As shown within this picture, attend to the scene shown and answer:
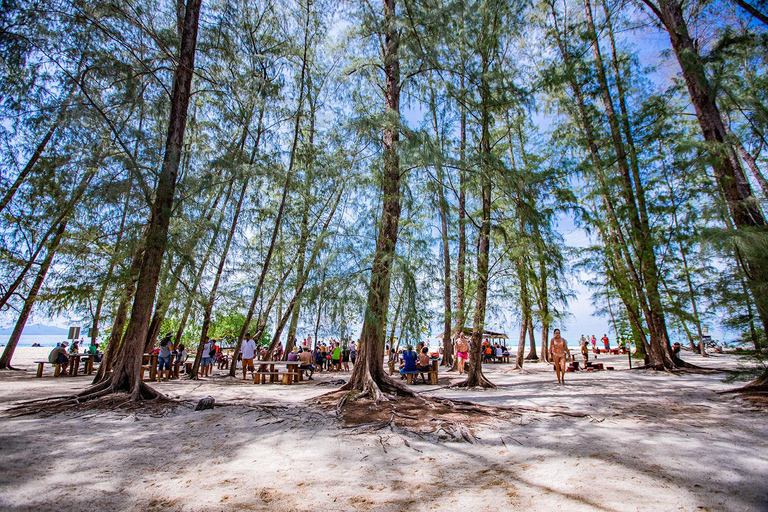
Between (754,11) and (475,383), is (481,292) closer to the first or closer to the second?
(475,383)

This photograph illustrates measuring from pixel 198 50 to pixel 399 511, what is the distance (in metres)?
9.69

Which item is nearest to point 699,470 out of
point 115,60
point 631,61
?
point 115,60

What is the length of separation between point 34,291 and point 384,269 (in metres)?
10.9

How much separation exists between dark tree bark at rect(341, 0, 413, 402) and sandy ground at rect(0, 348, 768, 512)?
1.37 metres

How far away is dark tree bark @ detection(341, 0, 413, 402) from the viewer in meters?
6.43

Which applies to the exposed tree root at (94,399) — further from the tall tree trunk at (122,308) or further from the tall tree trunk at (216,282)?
the tall tree trunk at (216,282)

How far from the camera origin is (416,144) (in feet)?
19.8

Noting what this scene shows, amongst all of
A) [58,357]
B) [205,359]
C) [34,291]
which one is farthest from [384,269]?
[58,357]

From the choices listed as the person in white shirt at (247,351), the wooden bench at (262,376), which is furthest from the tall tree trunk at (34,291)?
the wooden bench at (262,376)

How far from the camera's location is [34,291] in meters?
10.4

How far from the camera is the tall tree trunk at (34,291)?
8.25 meters

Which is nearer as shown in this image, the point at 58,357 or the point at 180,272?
the point at 180,272

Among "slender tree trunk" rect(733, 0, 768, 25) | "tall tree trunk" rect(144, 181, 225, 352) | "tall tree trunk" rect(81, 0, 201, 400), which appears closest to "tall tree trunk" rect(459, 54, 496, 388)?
"slender tree trunk" rect(733, 0, 768, 25)

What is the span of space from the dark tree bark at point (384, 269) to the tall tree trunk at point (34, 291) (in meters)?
7.08
